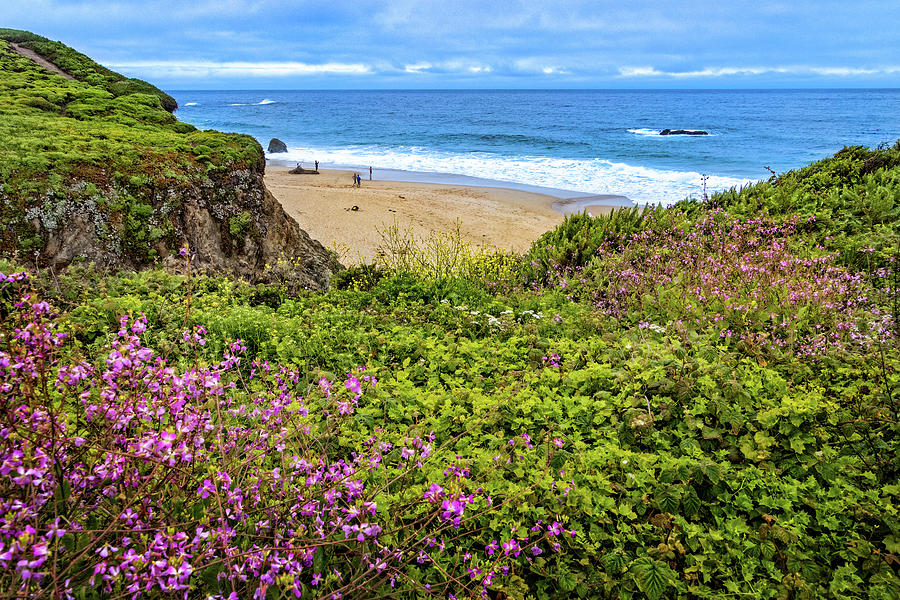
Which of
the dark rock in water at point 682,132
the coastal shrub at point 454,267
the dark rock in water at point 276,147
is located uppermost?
the dark rock in water at point 682,132

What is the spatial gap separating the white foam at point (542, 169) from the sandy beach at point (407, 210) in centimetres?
487

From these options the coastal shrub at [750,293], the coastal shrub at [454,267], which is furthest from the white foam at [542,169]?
the coastal shrub at [454,267]

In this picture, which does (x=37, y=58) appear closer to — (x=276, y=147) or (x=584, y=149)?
(x=276, y=147)

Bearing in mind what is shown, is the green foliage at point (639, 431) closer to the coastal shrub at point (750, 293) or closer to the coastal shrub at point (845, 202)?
the coastal shrub at point (750, 293)

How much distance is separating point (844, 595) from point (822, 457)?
0.99 m

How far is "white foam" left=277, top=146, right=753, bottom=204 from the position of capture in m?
31.2

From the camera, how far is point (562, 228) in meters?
10.1

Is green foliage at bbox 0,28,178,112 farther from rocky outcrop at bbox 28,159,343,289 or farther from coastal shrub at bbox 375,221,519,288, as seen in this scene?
coastal shrub at bbox 375,221,519,288

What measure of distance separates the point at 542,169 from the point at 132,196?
35135 millimetres

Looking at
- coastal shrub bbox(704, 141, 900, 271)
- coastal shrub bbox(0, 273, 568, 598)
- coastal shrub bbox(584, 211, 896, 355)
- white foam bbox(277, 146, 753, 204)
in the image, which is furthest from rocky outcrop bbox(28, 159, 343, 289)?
white foam bbox(277, 146, 753, 204)

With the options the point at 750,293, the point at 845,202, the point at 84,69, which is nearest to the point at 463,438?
the point at 750,293

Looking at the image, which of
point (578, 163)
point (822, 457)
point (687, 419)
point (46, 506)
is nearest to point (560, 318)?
point (687, 419)

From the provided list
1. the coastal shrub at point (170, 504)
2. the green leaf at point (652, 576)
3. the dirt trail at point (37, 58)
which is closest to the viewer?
the coastal shrub at point (170, 504)

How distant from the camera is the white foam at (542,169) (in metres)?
31.2
